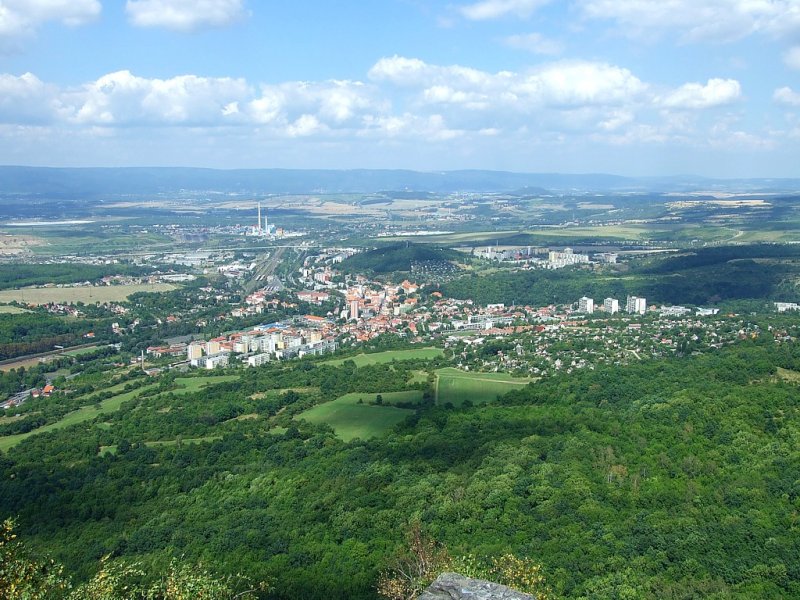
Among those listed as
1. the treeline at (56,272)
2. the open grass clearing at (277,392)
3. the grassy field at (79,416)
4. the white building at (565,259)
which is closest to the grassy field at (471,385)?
the open grass clearing at (277,392)

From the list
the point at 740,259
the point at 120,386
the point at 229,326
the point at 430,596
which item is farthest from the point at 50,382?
the point at 740,259

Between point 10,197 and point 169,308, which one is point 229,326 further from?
point 10,197

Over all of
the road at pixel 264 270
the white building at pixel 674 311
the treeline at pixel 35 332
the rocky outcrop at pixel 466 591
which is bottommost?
the road at pixel 264 270

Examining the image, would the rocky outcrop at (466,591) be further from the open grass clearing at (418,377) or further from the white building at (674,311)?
the white building at (674,311)

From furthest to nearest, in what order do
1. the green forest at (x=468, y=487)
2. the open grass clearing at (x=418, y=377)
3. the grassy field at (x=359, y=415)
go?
1. the open grass clearing at (x=418, y=377)
2. the grassy field at (x=359, y=415)
3. the green forest at (x=468, y=487)

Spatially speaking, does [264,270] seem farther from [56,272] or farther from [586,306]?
[586,306]

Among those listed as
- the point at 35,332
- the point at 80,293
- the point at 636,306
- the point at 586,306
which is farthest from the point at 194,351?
the point at 636,306

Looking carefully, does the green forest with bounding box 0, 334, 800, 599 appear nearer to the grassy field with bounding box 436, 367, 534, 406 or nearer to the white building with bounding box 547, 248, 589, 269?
the grassy field with bounding box 436, 367, 534, 406
